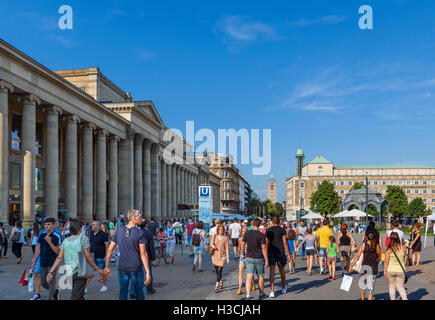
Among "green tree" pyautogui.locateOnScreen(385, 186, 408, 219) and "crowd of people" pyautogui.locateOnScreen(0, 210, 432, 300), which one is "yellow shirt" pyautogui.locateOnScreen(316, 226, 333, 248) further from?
"green tree" pyautogui.locateOnScreen(385, 186, 408, 219)

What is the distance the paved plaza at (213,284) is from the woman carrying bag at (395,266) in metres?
1.73

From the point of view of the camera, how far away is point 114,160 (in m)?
46.8

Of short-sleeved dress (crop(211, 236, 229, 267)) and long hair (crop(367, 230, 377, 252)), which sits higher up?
long hair (crop(367, 230, 377, 252))

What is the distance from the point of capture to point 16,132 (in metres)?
35.1

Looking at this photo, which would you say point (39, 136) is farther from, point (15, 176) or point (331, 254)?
point (331, 254)

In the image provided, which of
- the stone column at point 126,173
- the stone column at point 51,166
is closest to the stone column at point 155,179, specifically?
the stone column at point 126,173

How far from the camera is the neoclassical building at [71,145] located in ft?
96.2

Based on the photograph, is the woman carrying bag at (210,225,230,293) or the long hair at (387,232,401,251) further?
the woman carrying bag at (210,225,230,293)

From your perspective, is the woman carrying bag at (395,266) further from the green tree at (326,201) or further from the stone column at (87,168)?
the green tree at (326,201)

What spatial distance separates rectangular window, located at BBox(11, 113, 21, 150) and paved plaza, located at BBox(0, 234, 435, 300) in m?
17.7

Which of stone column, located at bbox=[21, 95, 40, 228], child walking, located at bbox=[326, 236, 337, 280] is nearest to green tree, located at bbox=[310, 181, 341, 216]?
stone column, located at bbox=[21, 95, 40, 228]

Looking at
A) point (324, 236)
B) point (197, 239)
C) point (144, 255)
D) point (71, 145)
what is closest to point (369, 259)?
point (324, 236)

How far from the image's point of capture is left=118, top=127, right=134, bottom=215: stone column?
161 feet

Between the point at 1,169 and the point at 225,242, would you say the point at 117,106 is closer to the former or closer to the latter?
the point at 1,169
